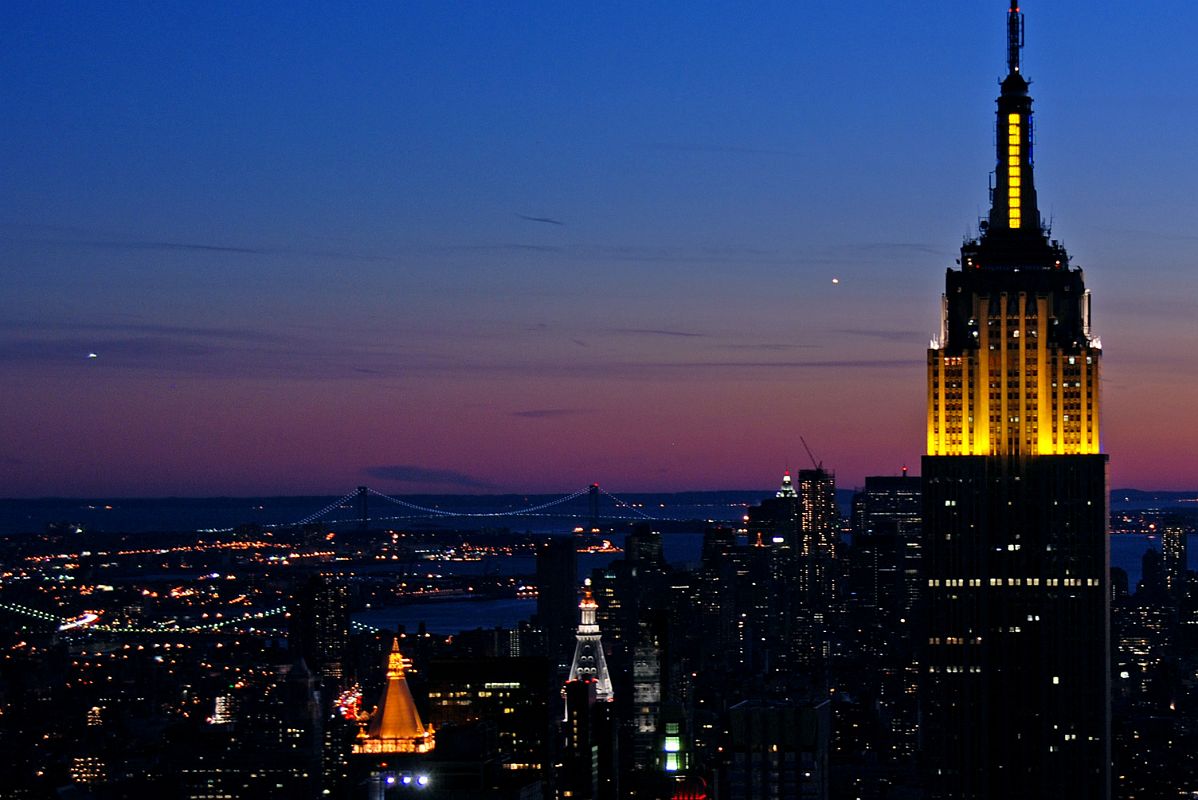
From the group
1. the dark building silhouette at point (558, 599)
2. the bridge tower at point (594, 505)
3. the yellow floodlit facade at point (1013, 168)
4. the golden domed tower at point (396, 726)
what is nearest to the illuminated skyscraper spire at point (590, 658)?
the dark building silhouette at point (558, 599)

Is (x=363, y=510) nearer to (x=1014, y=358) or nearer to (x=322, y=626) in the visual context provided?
(x=322, y=626)

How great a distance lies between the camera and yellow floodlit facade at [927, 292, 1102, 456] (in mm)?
45062

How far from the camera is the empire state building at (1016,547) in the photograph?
44.9 m

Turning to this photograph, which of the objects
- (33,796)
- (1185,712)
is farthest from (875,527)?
(33,796)

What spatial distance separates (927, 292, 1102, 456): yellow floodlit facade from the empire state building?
2 cm

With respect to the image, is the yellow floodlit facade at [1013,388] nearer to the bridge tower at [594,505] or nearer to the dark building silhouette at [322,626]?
the dark building silhouette at [322,626]

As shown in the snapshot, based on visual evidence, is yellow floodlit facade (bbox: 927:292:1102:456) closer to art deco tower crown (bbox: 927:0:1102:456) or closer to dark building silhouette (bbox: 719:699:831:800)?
art deco tower crown (bbox: 927:0:1102:456)

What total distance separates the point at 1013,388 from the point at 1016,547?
300 cm

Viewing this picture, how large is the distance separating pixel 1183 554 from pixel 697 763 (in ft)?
193

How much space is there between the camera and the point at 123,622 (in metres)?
124

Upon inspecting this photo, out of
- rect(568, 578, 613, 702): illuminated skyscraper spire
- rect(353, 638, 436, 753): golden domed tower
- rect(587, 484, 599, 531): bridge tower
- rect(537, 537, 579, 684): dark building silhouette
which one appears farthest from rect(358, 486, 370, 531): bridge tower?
rect(353, 638, 436, 753): golden domed tower

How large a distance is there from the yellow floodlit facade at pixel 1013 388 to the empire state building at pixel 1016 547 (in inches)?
0.7

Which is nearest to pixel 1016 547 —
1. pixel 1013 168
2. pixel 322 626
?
pixel 1013 168

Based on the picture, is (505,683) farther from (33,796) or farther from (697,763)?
(33,796)
